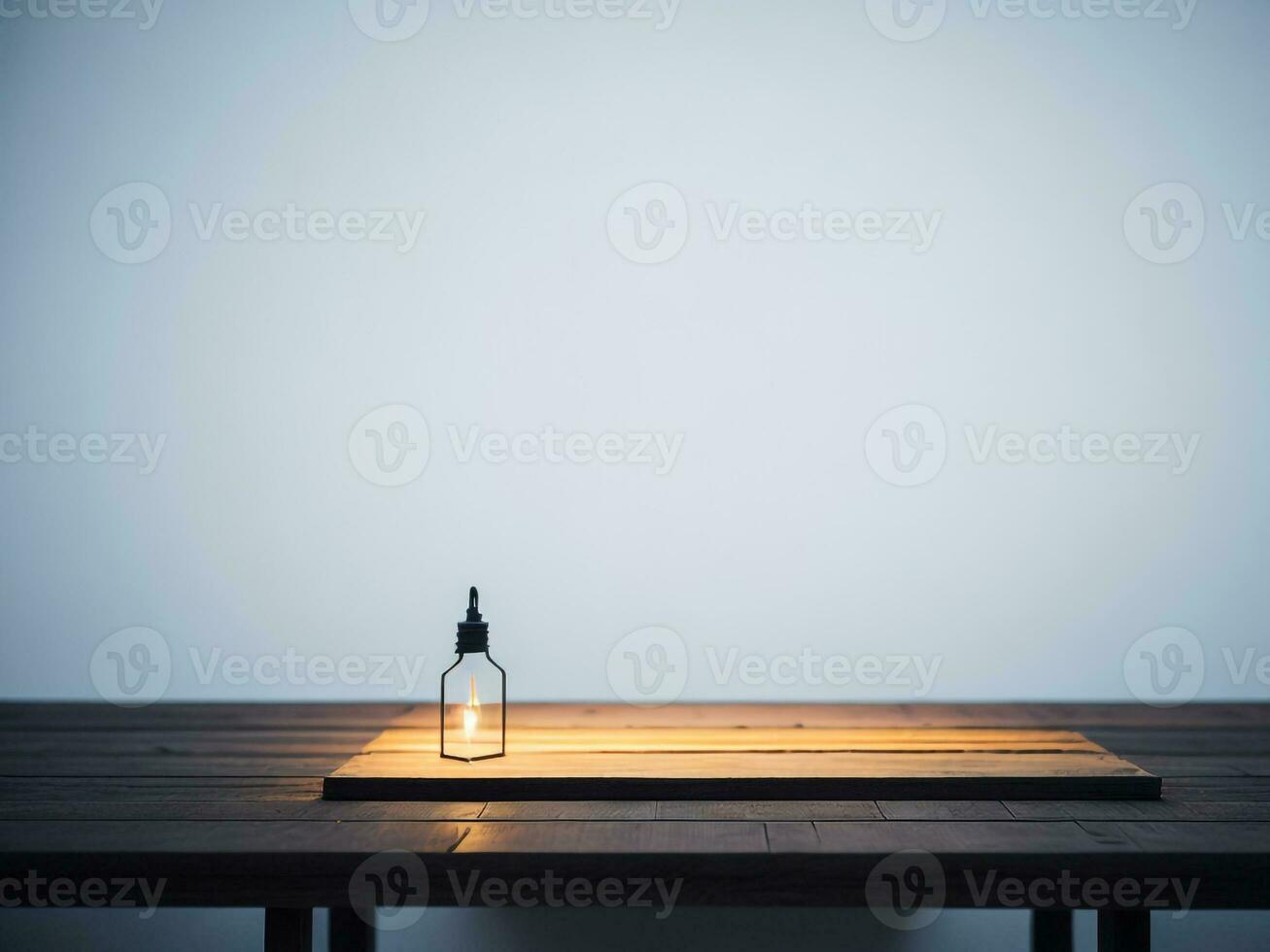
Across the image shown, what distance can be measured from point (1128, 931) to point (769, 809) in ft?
1.24

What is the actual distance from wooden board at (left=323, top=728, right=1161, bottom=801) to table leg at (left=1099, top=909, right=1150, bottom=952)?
0.14 metres

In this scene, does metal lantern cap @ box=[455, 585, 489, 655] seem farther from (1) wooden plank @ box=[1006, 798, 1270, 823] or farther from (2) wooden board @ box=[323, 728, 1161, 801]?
(1) wooden plank @ box=[1006, 798, 1270, 823]

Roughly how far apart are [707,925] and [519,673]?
0.96 meters

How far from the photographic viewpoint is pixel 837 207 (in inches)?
99.4

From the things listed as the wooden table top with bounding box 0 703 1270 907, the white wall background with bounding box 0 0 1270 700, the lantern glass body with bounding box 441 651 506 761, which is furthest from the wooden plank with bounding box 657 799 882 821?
the white wall background with bounding box 0 0 1270 700

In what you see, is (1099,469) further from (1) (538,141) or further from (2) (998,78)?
(1) (538,141)

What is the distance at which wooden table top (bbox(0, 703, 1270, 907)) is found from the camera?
888 mm

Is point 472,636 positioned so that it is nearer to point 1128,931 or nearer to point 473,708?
point 473,708

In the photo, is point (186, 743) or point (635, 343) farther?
point (635, 343)

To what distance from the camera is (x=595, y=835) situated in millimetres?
943

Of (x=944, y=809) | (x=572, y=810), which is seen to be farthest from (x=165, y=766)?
(x=944, y=809)

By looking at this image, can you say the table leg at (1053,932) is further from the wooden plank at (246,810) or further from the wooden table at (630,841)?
the wooden plank at (246,810)

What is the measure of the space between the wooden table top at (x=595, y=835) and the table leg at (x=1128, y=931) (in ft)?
0.26

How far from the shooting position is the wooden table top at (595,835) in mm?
888
